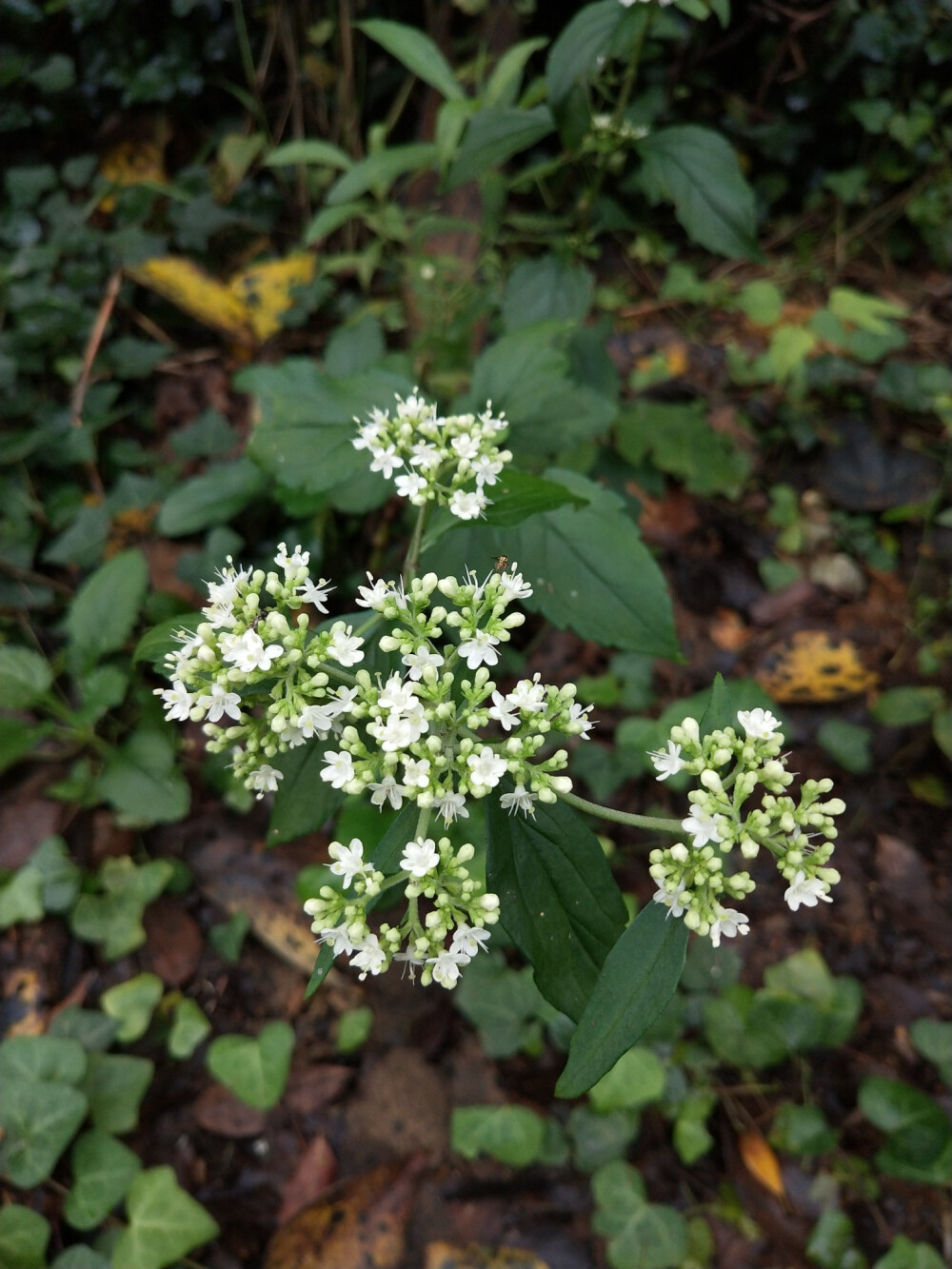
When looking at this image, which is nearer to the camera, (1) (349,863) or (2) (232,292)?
(1) (349,863)

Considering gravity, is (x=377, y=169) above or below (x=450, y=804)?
above

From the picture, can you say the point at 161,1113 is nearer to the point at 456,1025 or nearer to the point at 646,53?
the point at 456,1025

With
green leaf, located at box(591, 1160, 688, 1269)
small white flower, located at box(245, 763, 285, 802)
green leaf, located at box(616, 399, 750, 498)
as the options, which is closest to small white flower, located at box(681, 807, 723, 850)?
small white flower, located at box(245, 763, 285, 802)

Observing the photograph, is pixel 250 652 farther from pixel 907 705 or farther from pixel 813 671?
pixel 907 705

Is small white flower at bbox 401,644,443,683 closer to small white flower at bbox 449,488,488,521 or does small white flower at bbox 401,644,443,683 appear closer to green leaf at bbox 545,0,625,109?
small white flower at bbox 449,488,488,521

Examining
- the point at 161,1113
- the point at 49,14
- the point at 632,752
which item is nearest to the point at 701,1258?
the point at 632,752

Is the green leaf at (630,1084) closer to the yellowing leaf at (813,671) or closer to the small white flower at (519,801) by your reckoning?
the small white flower at (519,801)

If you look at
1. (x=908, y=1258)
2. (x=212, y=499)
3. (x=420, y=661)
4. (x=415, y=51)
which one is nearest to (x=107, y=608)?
(x=212, y=499)
